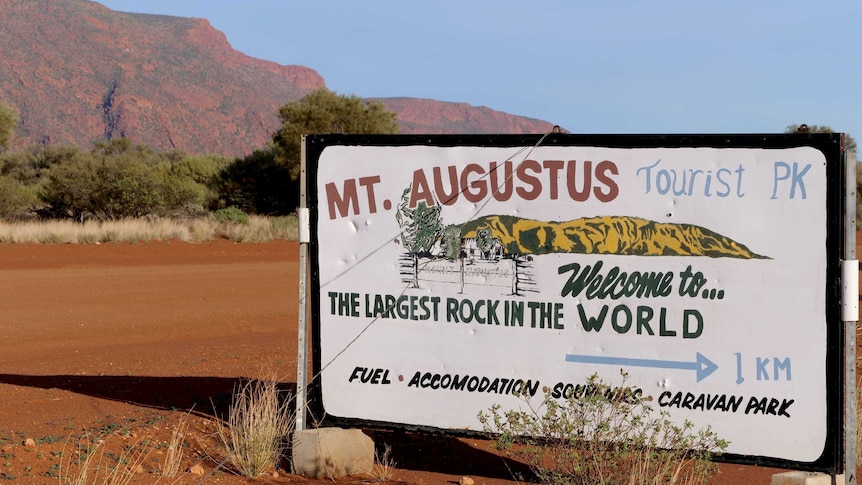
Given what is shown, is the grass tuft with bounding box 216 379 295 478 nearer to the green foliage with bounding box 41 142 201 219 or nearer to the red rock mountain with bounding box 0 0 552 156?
the green foliage with bounding box 41 142 201 219

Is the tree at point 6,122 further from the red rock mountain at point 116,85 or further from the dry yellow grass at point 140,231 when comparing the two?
the red rock mountain at point 116,85

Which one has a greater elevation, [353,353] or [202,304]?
[353,353]

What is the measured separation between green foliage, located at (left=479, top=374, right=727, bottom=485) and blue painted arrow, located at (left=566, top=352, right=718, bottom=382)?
5.0 inches

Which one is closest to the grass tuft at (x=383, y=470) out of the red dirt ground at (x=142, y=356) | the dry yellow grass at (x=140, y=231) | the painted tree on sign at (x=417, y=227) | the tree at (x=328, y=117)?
the red dirt ground at (x=142, y=356)

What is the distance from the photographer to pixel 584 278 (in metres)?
5.94

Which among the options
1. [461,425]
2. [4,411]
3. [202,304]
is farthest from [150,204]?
[461,425]

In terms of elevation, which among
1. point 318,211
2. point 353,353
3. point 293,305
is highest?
point 318,211

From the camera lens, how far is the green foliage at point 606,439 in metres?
5.50

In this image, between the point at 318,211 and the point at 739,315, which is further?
the point at 318,211

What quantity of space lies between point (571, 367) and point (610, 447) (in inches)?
19.6

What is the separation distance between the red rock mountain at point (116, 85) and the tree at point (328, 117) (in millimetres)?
57655

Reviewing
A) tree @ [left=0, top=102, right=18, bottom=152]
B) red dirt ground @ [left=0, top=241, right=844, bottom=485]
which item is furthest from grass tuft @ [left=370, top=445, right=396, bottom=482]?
tree @ [left=0, top=102, right=18, bottom=152]

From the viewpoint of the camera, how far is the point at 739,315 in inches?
223

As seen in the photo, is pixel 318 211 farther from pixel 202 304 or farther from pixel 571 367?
pixel 202 304
